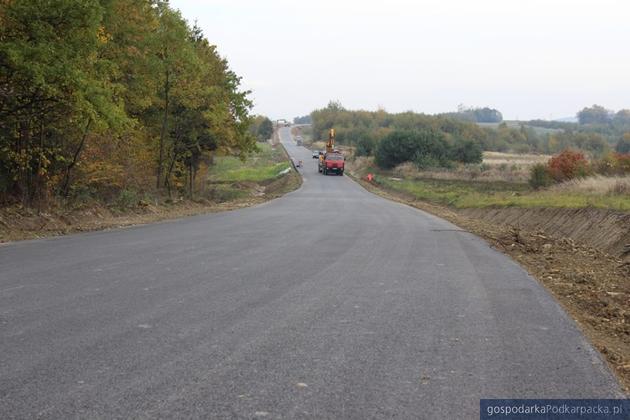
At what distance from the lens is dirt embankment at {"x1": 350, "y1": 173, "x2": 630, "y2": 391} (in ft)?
25.6

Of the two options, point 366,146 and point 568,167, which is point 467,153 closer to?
point 366,146

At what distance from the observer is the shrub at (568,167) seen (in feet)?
128

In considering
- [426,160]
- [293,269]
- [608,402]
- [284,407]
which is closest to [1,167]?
[293,269]

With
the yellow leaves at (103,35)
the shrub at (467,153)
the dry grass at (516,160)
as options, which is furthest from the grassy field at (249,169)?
the yellow leaves at (103,35)

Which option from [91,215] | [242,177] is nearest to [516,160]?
[242,177]

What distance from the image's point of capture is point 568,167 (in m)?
41.6

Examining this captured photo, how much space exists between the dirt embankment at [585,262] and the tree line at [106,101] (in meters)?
12.0

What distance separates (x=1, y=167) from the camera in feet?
67.0

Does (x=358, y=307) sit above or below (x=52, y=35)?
below

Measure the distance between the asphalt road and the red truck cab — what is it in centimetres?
5958

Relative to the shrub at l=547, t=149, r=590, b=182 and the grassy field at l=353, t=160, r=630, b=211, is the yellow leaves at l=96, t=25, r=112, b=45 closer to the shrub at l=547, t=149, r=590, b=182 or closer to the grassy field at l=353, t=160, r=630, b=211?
the grassy field at l=353, t=160, r=630, b=211

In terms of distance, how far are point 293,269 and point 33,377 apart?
6.38 meters

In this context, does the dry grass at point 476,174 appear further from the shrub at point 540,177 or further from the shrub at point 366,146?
the shrub at point 366,146

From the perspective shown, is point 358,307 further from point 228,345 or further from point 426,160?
point 426,160
